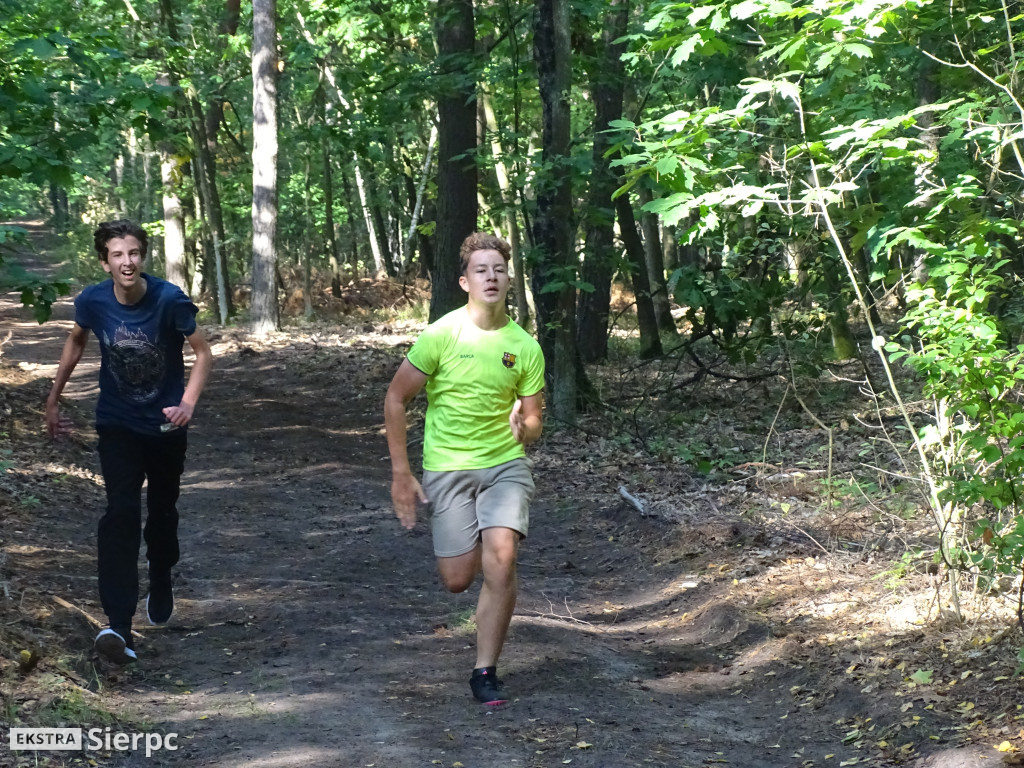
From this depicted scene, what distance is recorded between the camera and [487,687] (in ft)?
16.8

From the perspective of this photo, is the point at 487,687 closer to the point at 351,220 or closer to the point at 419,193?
the point at 419,193

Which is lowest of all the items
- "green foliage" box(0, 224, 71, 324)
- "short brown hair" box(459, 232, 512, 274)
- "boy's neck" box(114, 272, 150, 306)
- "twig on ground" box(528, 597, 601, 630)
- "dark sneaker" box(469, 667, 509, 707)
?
"twig on ground" box(528, 597, 601, 630)

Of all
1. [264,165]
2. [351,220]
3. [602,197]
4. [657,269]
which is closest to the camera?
[602,197]

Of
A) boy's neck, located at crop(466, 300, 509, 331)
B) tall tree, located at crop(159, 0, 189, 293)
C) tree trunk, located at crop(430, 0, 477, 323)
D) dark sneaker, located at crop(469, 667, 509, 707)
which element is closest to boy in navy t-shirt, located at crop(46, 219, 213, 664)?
boy's neck, located at crop(466, 300, 509, 331)

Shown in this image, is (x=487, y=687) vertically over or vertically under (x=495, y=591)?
under

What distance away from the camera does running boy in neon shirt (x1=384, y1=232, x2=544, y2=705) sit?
16.6ft

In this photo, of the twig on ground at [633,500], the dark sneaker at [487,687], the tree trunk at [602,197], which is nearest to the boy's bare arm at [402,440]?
the dark sneaker at [487,687]

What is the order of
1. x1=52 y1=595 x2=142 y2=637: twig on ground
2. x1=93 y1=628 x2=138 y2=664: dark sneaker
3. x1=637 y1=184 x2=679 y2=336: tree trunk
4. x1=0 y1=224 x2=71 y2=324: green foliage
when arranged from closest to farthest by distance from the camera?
x1=93 y1=628 x2=138 y2=664: dark sneaker → x1=52 y1=595 x2=142 y2=637: twig on ground → x1=0 y1=224 x2=71 y2=324: green foliage → x1=637 y1=184 x2=679 y2=336: tree trunk

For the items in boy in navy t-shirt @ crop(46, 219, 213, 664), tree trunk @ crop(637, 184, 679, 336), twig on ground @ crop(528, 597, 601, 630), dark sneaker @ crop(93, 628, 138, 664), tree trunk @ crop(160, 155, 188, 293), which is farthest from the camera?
tree trunk @ crop(160, 155, 188, 293)

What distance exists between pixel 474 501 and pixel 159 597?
7.21 ft

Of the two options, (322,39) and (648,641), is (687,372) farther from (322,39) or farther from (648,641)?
(322,39)

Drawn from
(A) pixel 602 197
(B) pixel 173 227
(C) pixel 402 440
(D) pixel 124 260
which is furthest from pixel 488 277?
(B) pixel 173 227

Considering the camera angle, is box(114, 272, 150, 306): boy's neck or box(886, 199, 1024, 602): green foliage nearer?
box(886, 199, 1024, 602): green foliage

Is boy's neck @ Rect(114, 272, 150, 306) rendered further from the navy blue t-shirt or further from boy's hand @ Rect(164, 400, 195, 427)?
boy's hand @ Rect(164, 400, 195, 427)
